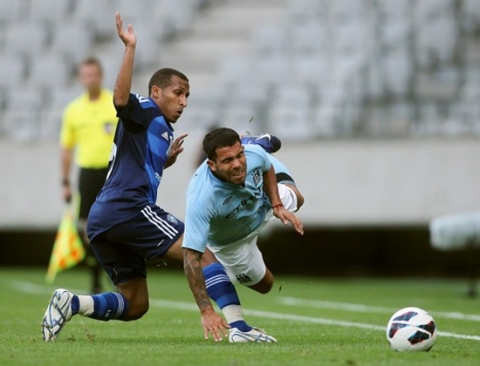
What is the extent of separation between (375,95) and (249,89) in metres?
2.12

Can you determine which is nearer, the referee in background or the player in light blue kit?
the player in light blue kit

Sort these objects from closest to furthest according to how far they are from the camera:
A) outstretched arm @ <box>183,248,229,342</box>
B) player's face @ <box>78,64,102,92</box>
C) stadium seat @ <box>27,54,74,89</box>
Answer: outstretched arm @ <box>183,248,229,342</box> → player's face @ <box>78,64,102,92</box> → stadium seat @ <box>27,54,74,89</box>

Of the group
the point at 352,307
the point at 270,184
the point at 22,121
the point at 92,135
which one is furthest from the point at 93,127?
the point at 22,121

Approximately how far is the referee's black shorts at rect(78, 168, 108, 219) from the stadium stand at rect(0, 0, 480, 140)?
4.65 meters

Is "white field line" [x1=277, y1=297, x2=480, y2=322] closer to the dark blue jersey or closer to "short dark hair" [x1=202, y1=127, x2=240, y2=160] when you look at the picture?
the dark blue jersey

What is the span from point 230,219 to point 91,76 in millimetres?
4648

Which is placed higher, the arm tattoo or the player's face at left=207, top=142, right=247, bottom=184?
the player's face at left=207, top=142, right=247, bottom=184

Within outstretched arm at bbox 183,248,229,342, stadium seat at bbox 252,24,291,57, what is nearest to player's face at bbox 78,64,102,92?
outstretched arm at bbox 183,248,229,342

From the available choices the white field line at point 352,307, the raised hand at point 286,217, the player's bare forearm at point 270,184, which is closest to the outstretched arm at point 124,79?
the player's bare forearm at point 270,184

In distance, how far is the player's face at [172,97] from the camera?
728 cm

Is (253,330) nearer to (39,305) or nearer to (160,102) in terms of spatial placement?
(160,102)

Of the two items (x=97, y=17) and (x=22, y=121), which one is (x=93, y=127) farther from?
(x=97, y=17)

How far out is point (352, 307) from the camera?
1104 centimetres

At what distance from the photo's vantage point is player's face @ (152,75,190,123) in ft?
23.9
